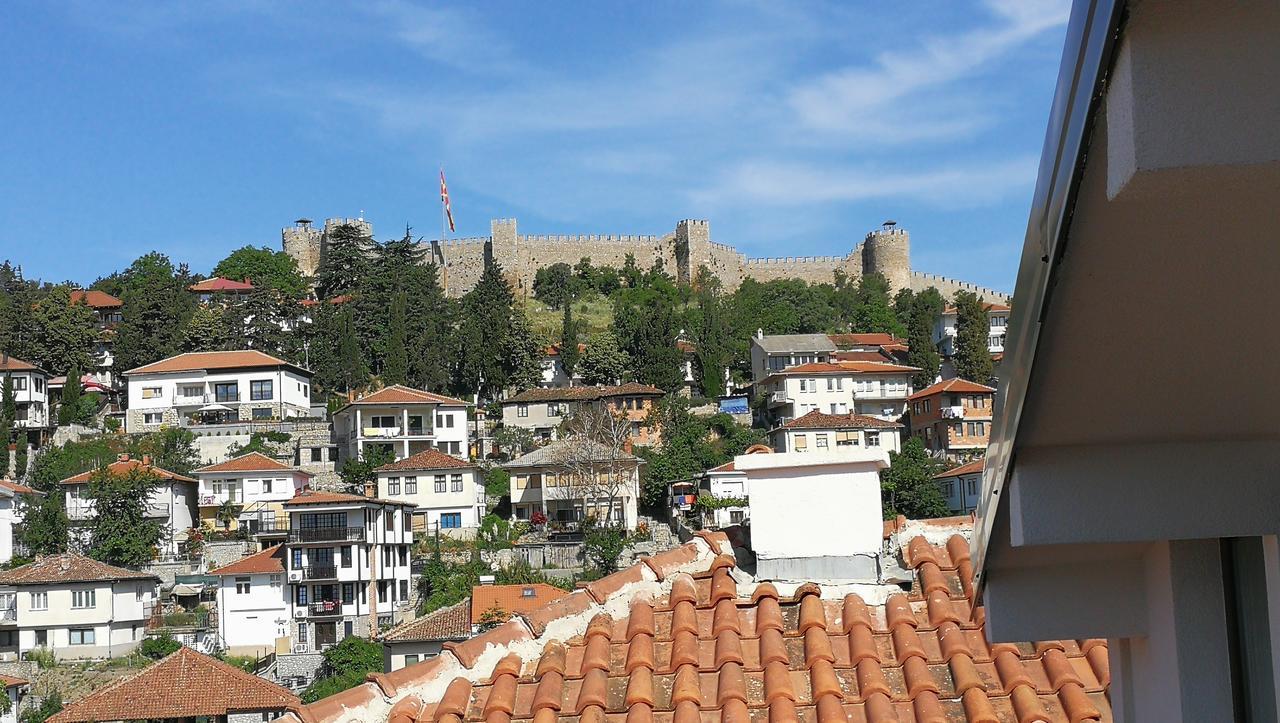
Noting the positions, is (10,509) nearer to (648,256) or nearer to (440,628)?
(440,628)

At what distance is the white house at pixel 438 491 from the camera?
55656mm

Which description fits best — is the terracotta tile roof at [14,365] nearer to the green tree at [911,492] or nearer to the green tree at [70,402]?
the green tree at [70,402]

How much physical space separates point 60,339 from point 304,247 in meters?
29.9

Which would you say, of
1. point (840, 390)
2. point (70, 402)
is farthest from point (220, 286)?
point (840, 390)

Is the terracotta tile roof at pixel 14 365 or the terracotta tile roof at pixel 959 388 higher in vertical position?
the terracotta tile roof at pixel 14 365

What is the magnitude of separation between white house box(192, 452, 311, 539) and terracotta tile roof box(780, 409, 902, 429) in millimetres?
21812

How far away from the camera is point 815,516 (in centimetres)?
615

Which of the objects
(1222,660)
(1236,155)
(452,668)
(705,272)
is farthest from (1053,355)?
(705,272)

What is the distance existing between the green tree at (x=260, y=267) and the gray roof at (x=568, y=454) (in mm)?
39031

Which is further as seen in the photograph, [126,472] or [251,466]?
[251,466]

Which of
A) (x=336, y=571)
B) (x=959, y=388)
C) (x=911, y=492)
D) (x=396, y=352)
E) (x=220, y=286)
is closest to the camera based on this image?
(x=336, y=571)

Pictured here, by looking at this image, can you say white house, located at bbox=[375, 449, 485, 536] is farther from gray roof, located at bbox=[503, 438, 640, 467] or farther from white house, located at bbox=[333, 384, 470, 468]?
white house, located at bbox=[333, 384, 470, 468]

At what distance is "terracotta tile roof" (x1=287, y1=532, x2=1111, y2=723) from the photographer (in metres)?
4.89

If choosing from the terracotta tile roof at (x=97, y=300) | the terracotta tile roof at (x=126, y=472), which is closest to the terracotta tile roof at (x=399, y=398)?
the terracotta tile roof at (x=126, y=472)
